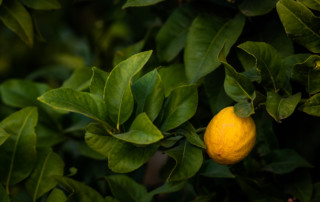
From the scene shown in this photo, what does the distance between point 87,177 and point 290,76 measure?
701 millimetres

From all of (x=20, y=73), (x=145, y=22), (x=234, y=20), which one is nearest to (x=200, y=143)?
(x=234, y=20)

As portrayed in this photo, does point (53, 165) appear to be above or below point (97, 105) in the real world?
below

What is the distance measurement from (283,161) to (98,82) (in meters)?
0.52

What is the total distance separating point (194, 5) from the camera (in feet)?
3.45

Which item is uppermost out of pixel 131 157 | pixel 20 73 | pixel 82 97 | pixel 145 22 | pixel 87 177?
pixel 82 97

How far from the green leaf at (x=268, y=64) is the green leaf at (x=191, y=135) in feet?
0.57

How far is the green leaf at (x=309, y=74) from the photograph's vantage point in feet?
2.49

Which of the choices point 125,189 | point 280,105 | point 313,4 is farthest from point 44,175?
point 313,4

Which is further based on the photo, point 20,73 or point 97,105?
point 20,73

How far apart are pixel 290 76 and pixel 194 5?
0.35 m

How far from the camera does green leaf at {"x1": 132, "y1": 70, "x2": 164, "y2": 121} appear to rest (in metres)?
0.80

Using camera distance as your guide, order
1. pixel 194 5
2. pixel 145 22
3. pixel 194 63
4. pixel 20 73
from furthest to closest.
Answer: pixel 20 73
pixel 145 22
pixel 194 5
pixel 194 63

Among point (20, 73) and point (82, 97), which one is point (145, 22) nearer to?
point (20, 73)

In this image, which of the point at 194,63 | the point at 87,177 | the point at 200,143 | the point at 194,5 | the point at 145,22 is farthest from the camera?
the point at 145,22
